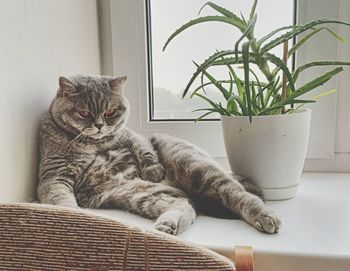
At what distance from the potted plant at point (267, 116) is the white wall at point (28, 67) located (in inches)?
11.2

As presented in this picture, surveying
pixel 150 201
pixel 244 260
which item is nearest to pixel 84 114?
pixel 150 201

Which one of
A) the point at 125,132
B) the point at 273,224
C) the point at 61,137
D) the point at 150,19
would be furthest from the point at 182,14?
the point at 273,224

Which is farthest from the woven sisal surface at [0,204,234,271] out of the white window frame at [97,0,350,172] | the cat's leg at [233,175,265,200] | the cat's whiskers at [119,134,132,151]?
A: the white window frame at [97,0,350,172]

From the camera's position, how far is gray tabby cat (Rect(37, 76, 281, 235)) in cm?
77

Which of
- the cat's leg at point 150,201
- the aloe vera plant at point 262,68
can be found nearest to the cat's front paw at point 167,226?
the cat's leg at point 150,201

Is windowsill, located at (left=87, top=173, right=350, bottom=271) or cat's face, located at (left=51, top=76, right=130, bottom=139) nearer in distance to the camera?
windowsill, located at (left=87, top=173, right=350, bottom=271)

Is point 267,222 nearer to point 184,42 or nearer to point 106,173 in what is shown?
point 106,173

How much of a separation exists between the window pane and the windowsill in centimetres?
38

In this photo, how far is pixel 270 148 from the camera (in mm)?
790

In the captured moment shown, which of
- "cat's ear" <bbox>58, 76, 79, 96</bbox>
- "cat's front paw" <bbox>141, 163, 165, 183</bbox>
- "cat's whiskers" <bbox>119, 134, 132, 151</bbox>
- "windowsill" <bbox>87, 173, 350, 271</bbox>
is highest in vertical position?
"cat's ear" <bbox>58, 76, 79, 96</bbox>

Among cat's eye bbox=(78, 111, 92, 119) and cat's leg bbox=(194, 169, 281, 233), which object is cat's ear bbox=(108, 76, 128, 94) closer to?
cat's eye bbox=(78, 111, 92, 119)

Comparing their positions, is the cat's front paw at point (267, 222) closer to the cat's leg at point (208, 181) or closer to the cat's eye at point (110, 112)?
the cat's leg at point (208, 181)

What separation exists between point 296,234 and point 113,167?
16.5 inches

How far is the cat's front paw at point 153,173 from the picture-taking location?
884 mm
